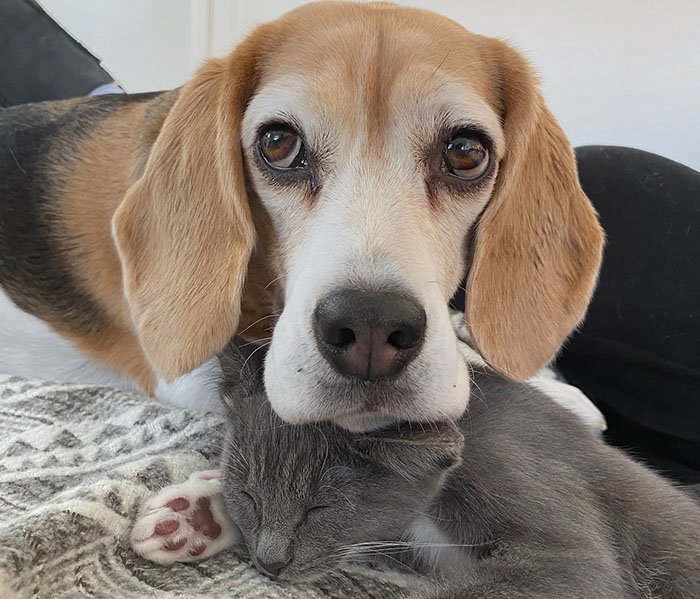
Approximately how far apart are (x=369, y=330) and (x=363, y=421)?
7.1 inches

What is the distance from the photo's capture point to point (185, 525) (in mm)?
988

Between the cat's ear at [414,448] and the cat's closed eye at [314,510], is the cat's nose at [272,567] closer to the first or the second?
the cat's closed eye at [314,510]

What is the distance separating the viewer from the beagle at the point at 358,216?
92cm

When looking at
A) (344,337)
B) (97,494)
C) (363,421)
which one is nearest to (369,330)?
(344,337)

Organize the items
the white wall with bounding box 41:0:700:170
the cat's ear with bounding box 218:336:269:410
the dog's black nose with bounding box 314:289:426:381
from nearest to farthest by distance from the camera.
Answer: the dog's black nose with bounding box 314:289:426:381 → the cat's ear with bounding box 218:336:269:410 → the white wall with bounding box 41:0:700:170

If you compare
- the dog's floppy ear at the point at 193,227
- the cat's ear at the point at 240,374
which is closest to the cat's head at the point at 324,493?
the cat's ear at the point at 240,374

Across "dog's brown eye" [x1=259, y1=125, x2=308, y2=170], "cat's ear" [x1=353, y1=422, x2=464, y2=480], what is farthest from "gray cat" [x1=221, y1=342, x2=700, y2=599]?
"dog's brown eye" [x1=259, y1=125, x2=308, y2=170]

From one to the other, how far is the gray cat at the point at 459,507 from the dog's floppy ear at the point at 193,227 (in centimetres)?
11

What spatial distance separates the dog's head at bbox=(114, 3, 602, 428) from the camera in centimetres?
97

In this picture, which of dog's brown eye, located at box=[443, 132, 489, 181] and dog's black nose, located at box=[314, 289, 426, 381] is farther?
dog's brown eye, located at box=[443, 132, 489, 181]

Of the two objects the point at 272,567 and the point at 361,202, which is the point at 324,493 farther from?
the point at 361,202

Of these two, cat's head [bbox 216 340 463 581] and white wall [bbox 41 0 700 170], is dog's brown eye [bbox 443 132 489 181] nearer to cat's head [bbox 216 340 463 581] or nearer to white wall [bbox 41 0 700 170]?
cat's head [bbox 216 340 463 581]

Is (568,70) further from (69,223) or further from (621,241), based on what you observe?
(69,223)

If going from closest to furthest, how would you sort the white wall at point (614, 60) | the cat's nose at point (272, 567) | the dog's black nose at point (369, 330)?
1. the dog's black nose at point (369, 330)
2. the cat's nose at point (272, 567)
3. the white wall at point (614, 60)
